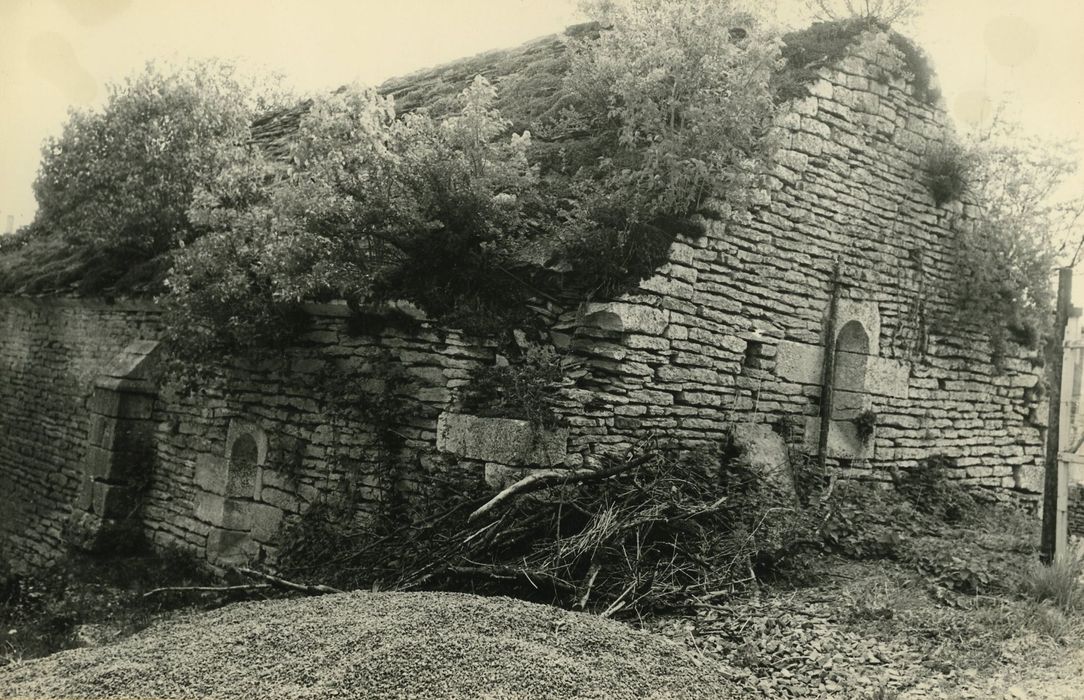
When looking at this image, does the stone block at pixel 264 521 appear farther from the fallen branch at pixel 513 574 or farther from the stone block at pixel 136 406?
the fallen branch at pixel 513 574

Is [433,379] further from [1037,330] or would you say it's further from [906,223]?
[1037,330]

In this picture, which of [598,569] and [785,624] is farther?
[598,569]

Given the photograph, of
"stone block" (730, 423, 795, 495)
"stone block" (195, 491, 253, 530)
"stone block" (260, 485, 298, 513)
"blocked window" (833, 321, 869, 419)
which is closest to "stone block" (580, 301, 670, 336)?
"stone block" (730, 423, 795, 495)

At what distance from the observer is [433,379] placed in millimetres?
7039

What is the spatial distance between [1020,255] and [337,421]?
27.5 feet

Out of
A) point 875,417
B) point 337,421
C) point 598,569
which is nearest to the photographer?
point 598,569

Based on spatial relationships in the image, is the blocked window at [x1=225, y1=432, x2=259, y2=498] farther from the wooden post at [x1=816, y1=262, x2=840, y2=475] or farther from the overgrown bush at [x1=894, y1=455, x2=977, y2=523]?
the overgrown bush at [x1=894, y1=455, x2=977, y2=523]

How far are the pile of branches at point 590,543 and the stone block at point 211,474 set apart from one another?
2.30m

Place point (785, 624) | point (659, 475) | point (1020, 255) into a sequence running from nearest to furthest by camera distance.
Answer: point (785, 624) < point (659, 475) < point (1020, 255)

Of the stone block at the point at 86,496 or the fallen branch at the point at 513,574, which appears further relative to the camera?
the stone block at the point at 86,496

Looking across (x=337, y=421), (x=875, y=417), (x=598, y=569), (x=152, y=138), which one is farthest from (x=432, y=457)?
(x=152, y=138)

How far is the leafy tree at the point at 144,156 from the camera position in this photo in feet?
32.7

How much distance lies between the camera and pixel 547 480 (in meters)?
6.39

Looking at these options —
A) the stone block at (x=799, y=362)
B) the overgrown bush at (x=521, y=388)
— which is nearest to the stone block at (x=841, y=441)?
the stone block at (x=799, y=362)
